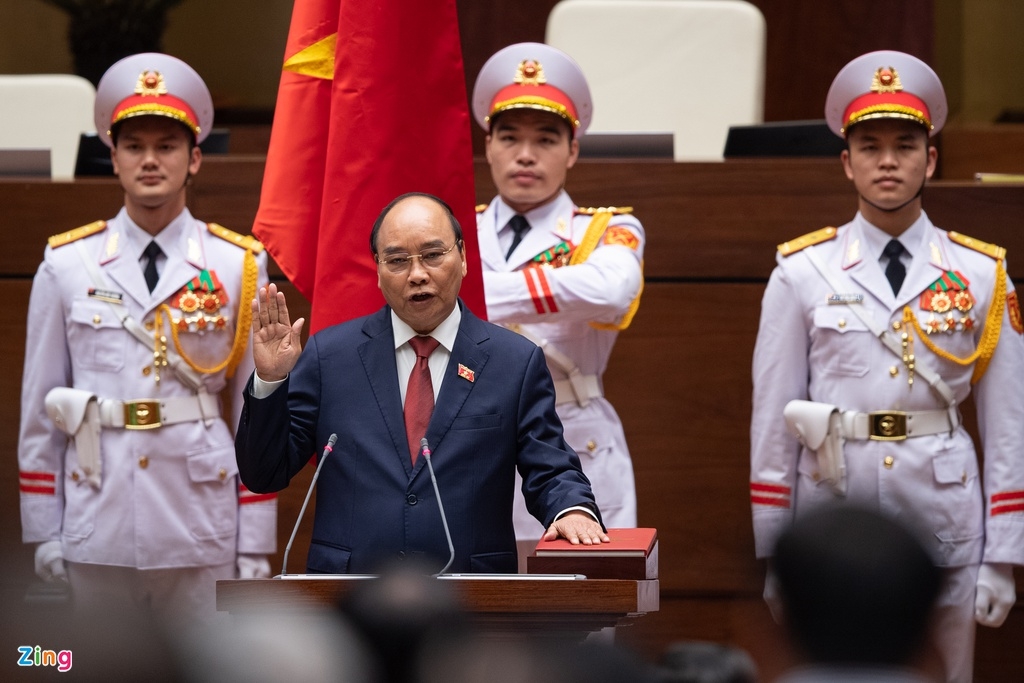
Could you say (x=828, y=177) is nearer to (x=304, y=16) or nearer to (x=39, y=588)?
(x=304, y=16)

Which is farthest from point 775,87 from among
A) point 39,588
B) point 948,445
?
point 39,588

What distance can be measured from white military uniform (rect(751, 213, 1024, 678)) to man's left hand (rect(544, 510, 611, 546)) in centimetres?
96

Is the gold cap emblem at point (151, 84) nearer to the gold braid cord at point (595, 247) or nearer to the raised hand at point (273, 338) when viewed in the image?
the gold braid cord at point (595, 247)

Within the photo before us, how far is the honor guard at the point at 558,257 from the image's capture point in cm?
338

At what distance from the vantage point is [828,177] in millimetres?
4059

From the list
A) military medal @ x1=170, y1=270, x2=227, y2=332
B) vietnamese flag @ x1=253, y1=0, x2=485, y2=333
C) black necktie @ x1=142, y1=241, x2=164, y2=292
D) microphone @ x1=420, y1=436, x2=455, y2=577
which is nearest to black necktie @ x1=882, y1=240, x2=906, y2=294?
vietnamese flag @ x1=253, y1=0, x2=485, y2=333

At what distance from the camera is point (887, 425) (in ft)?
11.2

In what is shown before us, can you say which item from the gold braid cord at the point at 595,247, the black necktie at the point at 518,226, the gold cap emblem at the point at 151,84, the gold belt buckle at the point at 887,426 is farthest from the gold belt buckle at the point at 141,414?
the gold belt buckle at the point at 887,426

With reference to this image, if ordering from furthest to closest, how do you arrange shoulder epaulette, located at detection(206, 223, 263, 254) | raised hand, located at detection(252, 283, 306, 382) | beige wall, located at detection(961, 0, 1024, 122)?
beige wall, located at detection(961, 0, 1024, 122) → shoulder epaulette, located at detection(206, 223, 263, 254) → raised hand, located at detection(252, 283, 306, 382)

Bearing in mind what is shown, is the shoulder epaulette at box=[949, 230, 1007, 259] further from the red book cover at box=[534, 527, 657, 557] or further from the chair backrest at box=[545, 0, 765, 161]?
the chair backrest at box=[545, 0, 765, 161]

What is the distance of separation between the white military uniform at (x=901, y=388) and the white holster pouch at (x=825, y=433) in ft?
0.10

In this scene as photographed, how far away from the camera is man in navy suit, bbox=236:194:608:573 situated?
2592mm

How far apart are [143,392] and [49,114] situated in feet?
7.28

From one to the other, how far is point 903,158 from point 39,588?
8.32 feet
